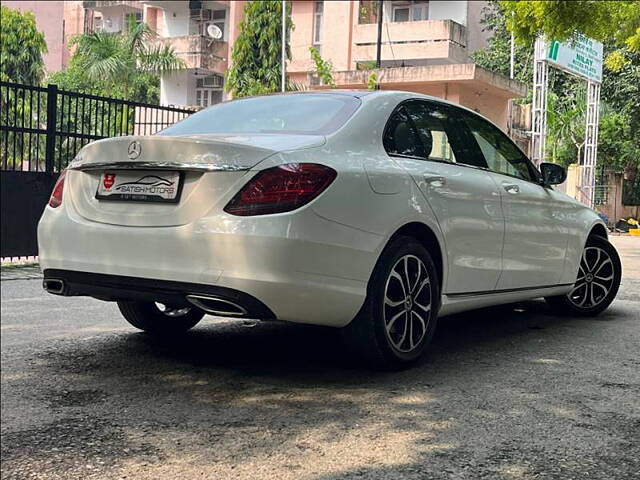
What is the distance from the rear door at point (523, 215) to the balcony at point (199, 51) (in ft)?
100

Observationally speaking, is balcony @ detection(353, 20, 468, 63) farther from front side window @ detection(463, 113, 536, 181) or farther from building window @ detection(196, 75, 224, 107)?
front side window @ detection(463, 113, 536, 181)

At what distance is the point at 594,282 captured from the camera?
6.68 m

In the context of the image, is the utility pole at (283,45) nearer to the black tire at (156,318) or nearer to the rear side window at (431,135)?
the rear side window at (431,135)

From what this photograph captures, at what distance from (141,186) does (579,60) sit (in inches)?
908

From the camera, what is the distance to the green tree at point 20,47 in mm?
34156

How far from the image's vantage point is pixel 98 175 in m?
4.05

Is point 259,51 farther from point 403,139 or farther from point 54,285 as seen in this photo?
point 54,285

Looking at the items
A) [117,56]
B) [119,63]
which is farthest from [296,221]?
[117,56]

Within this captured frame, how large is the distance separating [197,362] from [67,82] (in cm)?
2980

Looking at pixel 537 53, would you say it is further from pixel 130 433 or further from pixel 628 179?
pixel 130 433

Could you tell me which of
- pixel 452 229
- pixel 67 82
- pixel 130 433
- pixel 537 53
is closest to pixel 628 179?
pixel 537 53

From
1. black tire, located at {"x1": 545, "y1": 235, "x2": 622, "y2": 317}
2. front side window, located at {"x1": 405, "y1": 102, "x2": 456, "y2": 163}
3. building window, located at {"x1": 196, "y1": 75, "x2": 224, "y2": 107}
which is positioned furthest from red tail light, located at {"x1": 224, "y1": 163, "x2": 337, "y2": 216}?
building window, located at {"x1": 196, "y1": 75, "x2": 224, "y2": 107}

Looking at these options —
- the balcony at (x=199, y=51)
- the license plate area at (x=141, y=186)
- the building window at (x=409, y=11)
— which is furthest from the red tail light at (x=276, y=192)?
the balcony at (x=199, y=51)

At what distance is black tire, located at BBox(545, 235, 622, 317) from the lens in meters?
6.63
